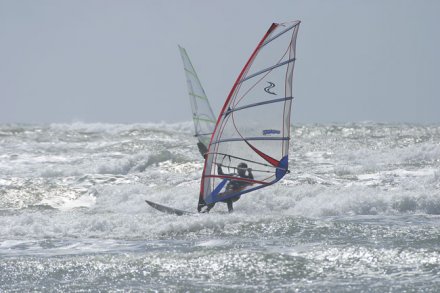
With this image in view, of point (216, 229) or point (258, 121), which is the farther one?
point (258, 121)

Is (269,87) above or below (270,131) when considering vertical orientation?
above

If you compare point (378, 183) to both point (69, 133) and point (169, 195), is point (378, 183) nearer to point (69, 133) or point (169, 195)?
point (169, 195)

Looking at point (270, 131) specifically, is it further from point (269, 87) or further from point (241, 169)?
point (241, 169)

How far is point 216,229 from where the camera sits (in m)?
10.2

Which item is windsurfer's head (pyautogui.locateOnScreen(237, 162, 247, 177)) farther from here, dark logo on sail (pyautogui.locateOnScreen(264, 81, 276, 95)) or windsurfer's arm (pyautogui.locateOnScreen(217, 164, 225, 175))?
dark logo on sail (pyautogui.locateOnScreen(264, 81, 276, 95))

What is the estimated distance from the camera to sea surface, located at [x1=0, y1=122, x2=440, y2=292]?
7.52m

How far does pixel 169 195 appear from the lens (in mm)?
14375

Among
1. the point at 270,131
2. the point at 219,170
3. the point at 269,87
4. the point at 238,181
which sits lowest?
the point at 238,181

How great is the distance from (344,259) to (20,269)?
11.8 ft

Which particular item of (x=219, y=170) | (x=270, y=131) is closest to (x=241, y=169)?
(x=219, y=170)

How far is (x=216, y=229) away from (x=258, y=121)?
1.75 meters

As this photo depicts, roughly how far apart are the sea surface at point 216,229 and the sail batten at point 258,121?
64 centimetres

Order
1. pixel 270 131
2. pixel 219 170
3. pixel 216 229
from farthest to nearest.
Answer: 1. pixel 219 170
2. pixel 270 131
3. pixel 216 229

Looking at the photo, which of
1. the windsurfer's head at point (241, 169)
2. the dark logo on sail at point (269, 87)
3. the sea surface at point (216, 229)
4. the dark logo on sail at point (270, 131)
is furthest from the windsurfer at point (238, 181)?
the dark logo on sail at point (269, 87)
